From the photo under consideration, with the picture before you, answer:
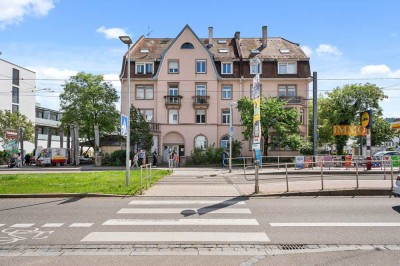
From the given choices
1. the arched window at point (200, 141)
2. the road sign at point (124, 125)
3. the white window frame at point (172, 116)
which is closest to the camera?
the road sign at point (124, 125)

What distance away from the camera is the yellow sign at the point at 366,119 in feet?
86.5

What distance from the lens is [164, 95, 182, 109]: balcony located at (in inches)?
1839

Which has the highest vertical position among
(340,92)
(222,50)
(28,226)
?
(222,50)

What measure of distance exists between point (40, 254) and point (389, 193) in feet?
36.5

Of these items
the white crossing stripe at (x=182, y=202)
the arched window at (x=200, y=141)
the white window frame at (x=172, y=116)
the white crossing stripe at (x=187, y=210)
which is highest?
the white window frame at (x=172, y=116)

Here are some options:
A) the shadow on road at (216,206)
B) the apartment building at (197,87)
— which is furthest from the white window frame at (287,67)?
the shadow on road at (216,206)

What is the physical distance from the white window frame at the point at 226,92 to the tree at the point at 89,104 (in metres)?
13.6

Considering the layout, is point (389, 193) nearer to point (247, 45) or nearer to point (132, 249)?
point (132, 249)

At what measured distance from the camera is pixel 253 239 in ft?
23.8

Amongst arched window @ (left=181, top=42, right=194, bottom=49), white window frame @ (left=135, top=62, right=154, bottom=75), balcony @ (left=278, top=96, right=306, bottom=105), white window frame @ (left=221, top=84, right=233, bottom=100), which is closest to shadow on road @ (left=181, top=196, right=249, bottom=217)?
balcony @ (left=278, top=96, right=306, bottom=105)

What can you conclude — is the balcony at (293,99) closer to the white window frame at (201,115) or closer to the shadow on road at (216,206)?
the white window frame at (201,115)

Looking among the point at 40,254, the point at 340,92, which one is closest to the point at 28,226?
the point at 40,254

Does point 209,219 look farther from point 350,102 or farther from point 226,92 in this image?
point 350,102

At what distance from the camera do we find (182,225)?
27.9 feet
